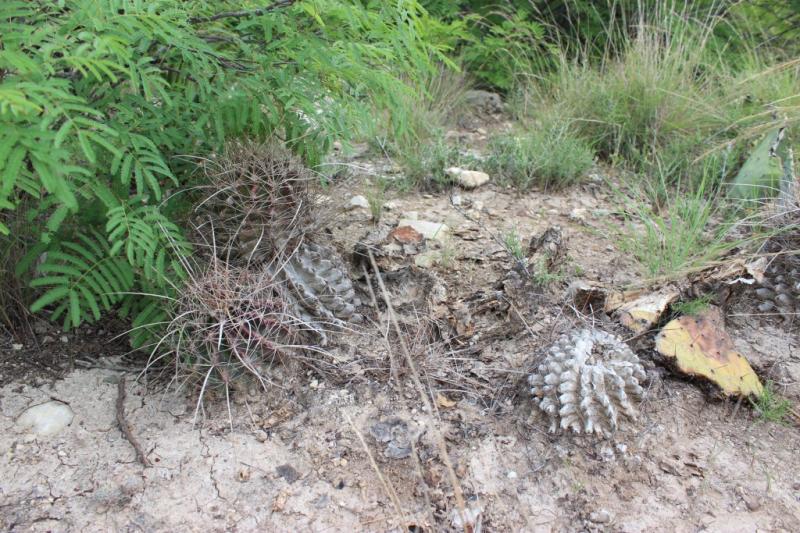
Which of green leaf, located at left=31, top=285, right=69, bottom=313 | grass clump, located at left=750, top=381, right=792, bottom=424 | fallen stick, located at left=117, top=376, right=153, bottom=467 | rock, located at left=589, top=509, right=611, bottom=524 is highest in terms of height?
green leaf, located at left=31, top=285, right=69, bottom=313

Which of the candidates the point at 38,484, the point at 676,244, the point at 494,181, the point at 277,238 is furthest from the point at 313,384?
the point at 494,181

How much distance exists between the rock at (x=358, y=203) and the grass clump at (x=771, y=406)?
2.03 m

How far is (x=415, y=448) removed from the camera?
2273 millimetres

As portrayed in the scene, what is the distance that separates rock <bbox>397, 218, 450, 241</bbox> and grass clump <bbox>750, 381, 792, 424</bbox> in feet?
4.91

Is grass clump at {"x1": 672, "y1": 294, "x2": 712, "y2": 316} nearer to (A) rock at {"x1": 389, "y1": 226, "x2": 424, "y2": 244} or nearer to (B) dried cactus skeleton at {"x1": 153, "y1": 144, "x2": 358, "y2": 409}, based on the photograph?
(A) rock at {"x1": 389, "y1": 226, "x2": 424, "y2": 244}

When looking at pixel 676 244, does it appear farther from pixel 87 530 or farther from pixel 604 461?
pixel 87 530

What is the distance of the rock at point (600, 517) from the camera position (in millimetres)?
2092

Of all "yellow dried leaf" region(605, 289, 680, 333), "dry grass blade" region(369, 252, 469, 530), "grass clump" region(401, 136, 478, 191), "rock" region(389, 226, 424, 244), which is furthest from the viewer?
"grass clump" region(401, 136, 478, 191)

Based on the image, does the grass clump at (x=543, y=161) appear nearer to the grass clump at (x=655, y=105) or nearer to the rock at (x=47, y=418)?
the grass clump at (x=655, y=105)

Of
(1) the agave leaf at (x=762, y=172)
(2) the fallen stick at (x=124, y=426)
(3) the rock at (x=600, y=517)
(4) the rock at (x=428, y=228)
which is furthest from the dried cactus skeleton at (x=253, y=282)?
(1) the agave leaf at (x=762, y=172)

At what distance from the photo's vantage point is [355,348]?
270cm

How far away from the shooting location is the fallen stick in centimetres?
226

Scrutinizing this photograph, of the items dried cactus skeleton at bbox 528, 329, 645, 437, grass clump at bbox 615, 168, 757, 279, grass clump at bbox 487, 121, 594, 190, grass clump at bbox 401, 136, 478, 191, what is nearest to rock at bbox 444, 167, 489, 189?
grass clump at bbox 401, 136, 478, 191

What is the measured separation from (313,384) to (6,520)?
1029 millimetres
